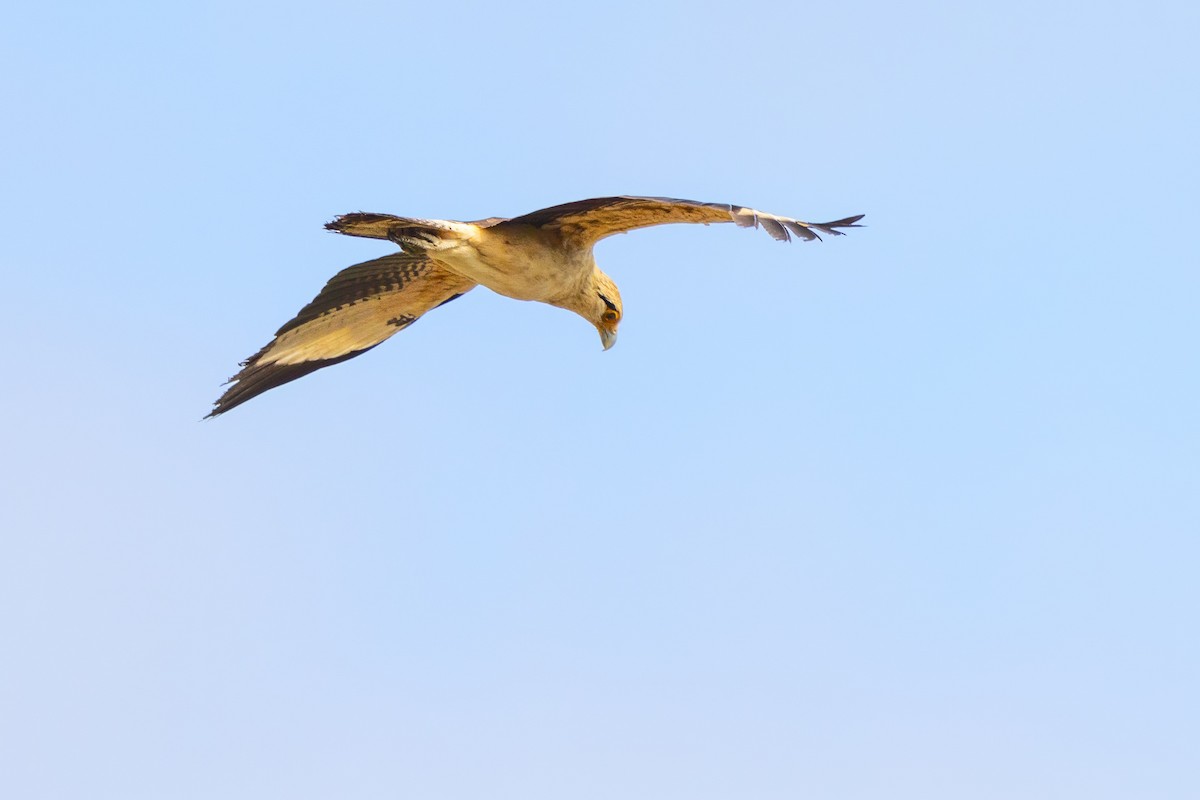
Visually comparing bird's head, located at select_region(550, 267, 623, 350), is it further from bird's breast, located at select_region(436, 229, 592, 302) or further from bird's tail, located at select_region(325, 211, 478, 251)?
bird's tail, located at select_region(325, 211, 478, 251)

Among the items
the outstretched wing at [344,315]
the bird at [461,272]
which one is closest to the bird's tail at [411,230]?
the bird at [461,272]

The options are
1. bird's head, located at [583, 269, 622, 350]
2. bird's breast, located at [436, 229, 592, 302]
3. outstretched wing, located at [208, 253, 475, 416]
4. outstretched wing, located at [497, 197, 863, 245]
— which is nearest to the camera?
outstretched wing, located at [497, 197, 863, 245]

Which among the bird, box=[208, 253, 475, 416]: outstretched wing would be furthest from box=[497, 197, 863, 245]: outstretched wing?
box=[208, 253, 475, 416]: outstretched wing

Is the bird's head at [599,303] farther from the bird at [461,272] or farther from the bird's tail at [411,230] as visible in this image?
the bird's tail at [411,230]

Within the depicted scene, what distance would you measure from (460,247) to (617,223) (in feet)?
4.78

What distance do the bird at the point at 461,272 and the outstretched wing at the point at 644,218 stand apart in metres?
0.01

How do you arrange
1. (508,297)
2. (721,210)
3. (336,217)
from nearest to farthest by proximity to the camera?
(721,210), (336,217), (508,297)

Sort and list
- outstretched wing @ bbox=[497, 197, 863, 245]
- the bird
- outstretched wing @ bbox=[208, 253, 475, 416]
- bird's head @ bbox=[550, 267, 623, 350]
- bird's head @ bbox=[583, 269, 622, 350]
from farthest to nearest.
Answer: outstretched wing @ bbox=[208, 253, 475, 416] < bird's head @ bbox=[583, 269, 622, 350] < bird's head @ bbox=[550, 267, 623, 350] < the bird < outstretched wing @ bbox=[497, 197, 863, 245]

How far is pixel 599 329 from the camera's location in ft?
52.7

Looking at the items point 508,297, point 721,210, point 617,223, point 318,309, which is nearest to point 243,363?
point 318,309

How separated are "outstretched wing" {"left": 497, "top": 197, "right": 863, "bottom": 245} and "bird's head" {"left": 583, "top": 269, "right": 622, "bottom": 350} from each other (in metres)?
0.86

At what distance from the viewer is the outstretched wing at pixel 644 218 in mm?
12266

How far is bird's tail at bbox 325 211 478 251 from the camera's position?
1407 centimetres

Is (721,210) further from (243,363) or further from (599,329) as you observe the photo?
(243,363)
